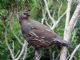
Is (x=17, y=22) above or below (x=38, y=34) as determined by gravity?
below

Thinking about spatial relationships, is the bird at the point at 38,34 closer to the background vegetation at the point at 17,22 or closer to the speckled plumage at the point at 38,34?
the speckled plumage at the point at 38,34

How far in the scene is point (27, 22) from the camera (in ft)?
5.88

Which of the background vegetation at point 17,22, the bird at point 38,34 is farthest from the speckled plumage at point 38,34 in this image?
the background vegetation at point 17,22

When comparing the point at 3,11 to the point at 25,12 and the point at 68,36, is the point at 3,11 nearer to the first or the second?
the point at 25,12

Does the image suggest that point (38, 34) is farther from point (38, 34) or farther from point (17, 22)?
point (17, 22)

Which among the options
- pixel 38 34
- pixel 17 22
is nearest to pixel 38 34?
pixel 38 34

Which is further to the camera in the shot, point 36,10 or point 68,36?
point 36,10

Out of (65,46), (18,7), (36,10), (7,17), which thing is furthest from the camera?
(36,10)

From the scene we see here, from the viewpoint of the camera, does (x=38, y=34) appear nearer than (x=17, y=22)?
Yes

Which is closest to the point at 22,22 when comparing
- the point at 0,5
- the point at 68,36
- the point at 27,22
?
the point at 27,22

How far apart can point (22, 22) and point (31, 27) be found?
0.07m

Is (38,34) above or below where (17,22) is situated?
above

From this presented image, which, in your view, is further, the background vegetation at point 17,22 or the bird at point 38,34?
the background vegetation at point 17,22

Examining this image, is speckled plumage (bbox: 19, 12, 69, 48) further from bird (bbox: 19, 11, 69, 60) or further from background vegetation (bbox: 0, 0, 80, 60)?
background vegetation (bbox: 0, 0, 80, 60)
